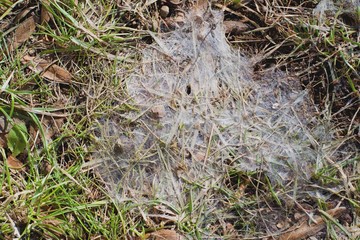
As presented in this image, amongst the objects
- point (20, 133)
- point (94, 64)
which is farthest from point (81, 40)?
point (20, 133)

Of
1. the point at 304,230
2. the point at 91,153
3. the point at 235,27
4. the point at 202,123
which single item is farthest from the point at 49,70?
the point at 304,230

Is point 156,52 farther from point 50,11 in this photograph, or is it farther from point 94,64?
point 50,11

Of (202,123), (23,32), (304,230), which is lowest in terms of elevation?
(304,230)

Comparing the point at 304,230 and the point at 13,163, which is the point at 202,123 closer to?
the point at 304,230

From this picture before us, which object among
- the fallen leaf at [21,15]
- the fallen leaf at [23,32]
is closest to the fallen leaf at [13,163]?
the fallen leaf at [23,32]

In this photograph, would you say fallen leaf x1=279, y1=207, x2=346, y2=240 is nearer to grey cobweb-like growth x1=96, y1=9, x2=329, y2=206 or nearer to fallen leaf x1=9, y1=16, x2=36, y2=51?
grey cobweb-like growth x1=96, y1=9, x2=329, y2=206

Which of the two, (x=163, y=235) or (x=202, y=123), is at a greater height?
(x=202, y=123)
